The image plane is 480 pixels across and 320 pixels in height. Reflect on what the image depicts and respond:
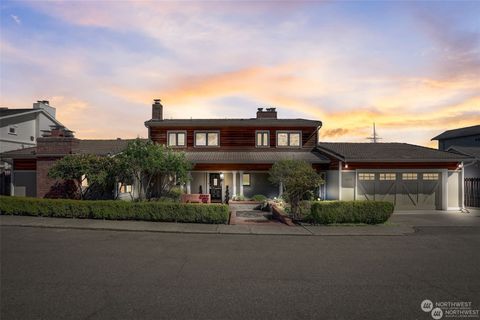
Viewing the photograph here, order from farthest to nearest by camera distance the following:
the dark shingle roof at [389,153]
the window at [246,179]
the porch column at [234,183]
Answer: the window at [246,179] < the porch column at [234,183] < the dark shingle roof at [389,153]

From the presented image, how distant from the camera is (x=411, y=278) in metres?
7.89

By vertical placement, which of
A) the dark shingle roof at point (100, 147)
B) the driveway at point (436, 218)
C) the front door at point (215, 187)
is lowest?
the driveway at point (436, 218)

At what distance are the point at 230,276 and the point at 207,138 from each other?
20772mm

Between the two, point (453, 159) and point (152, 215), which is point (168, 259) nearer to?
point (152, 215)

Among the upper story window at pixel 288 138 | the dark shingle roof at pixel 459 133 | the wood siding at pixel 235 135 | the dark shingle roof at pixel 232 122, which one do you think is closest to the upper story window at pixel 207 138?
the wood siding at pixel 235 135

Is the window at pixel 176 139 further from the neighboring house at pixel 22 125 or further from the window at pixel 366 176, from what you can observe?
the window at pixel 366 176

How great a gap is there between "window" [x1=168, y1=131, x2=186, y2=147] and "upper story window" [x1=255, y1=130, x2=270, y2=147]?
6513mm

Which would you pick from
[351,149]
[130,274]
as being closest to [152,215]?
[130,274]

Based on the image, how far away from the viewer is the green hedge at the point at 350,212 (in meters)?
15.6

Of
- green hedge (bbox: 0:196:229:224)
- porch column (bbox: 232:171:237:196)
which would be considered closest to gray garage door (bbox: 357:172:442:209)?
porch column (bbox: 232:171:237:196)

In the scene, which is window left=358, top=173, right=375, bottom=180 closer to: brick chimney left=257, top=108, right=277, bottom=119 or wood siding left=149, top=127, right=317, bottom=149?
wood siding left=149, top=127, right=317, bottom=149

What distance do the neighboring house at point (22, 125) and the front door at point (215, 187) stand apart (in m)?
15.7

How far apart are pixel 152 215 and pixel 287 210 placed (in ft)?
25.9

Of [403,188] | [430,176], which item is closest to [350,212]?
[403,188]
